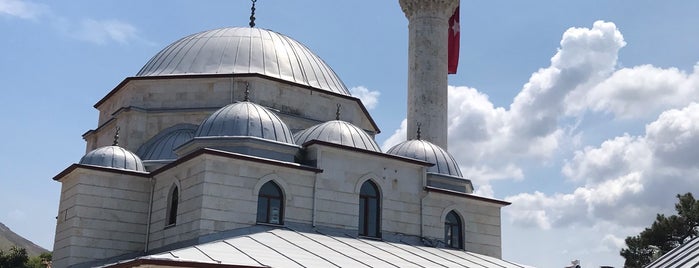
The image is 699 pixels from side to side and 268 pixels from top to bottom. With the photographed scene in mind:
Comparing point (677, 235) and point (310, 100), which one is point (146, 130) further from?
point (677, 235)

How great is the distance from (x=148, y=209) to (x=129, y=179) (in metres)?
0.76

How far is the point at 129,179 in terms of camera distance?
1712 cm

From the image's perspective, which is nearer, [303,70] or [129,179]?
[129,179]

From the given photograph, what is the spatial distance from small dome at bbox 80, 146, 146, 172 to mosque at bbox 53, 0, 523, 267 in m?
0.03

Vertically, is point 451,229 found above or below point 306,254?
above

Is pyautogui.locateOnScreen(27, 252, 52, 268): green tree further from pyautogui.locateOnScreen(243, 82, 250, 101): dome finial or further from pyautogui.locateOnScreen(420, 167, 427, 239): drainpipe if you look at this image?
pyautogui.locateOnScreen(420, 167, 427, 239): drainpipe

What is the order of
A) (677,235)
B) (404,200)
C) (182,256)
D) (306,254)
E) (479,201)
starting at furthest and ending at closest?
(677,235), (479,201), (404,200), (306,254), (182,256)

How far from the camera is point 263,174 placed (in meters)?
15.8

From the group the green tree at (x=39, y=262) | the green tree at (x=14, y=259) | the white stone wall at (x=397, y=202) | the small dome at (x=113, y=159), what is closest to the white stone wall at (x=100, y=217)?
the small dome at (x=113, y=159)

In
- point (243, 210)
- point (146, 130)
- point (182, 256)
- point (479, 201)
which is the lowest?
point (182, 256)

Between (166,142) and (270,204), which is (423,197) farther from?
(166,142)

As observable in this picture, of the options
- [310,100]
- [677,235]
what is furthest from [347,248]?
[677,235]

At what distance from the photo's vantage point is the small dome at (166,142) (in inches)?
733

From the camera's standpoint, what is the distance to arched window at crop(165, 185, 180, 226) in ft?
53.4
